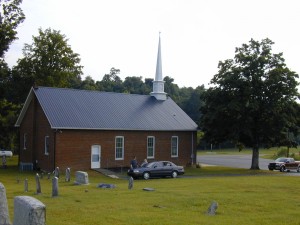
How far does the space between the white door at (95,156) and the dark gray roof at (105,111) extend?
5.92 feet

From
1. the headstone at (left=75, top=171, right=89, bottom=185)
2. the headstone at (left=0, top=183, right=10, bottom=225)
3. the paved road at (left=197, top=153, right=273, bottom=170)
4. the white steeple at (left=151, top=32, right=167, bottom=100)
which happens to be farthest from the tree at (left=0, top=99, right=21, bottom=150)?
the headstone at (left=0, top=183, right=10, bottom=225)

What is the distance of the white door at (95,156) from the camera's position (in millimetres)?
39250

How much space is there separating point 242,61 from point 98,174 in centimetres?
1812

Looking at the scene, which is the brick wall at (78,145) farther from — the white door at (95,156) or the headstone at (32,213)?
the headstone at (32,213)

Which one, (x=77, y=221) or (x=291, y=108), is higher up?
(x=291, y=108)

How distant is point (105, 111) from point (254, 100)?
14181 mm

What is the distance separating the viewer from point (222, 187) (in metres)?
25.5

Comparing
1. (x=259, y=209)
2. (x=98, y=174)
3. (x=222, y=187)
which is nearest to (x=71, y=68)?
(x=98, y=174)

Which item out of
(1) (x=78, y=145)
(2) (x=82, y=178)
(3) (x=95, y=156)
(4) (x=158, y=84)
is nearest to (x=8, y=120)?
(3) (x=95, y=156)

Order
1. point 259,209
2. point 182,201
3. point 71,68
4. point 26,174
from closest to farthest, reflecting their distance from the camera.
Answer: point 259,209 → point 182,201 → point 26,174 → point 71,68

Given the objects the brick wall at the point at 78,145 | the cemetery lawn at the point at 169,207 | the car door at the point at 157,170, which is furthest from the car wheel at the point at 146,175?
the cemetery lawn at the point at 169,207

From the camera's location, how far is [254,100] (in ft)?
140

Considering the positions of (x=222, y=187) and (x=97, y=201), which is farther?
(x=222, y=187)

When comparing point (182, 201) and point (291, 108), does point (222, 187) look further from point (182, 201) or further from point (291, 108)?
point (291, 108)
